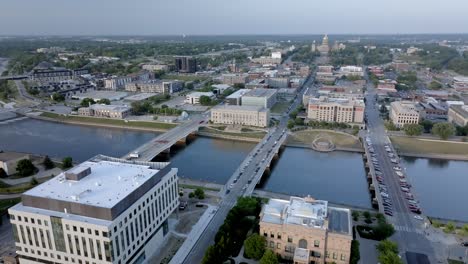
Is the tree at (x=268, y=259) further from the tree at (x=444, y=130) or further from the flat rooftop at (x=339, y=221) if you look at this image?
the tree at (x=444, y=130)

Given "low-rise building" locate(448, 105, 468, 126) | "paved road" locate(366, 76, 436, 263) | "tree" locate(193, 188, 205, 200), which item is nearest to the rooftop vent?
"tree" locate(193, 188, 205, 200)

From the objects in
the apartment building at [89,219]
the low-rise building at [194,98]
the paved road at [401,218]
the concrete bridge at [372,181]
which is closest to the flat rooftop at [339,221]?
the paved road at [401,218]

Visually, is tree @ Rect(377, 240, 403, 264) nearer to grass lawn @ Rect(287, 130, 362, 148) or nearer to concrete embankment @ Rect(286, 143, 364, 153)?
concrete embankment @ Rect(286, 143, 364, 153)

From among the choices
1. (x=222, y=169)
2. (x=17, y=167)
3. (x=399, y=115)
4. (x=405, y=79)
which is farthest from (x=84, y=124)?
(x=405, y=79)

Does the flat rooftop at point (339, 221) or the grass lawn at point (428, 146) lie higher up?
the flat rooftop at point (339, 221)

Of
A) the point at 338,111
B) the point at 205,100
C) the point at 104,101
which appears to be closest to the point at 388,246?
the point at 338,111

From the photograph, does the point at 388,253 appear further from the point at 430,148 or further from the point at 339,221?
the point at 430,148
